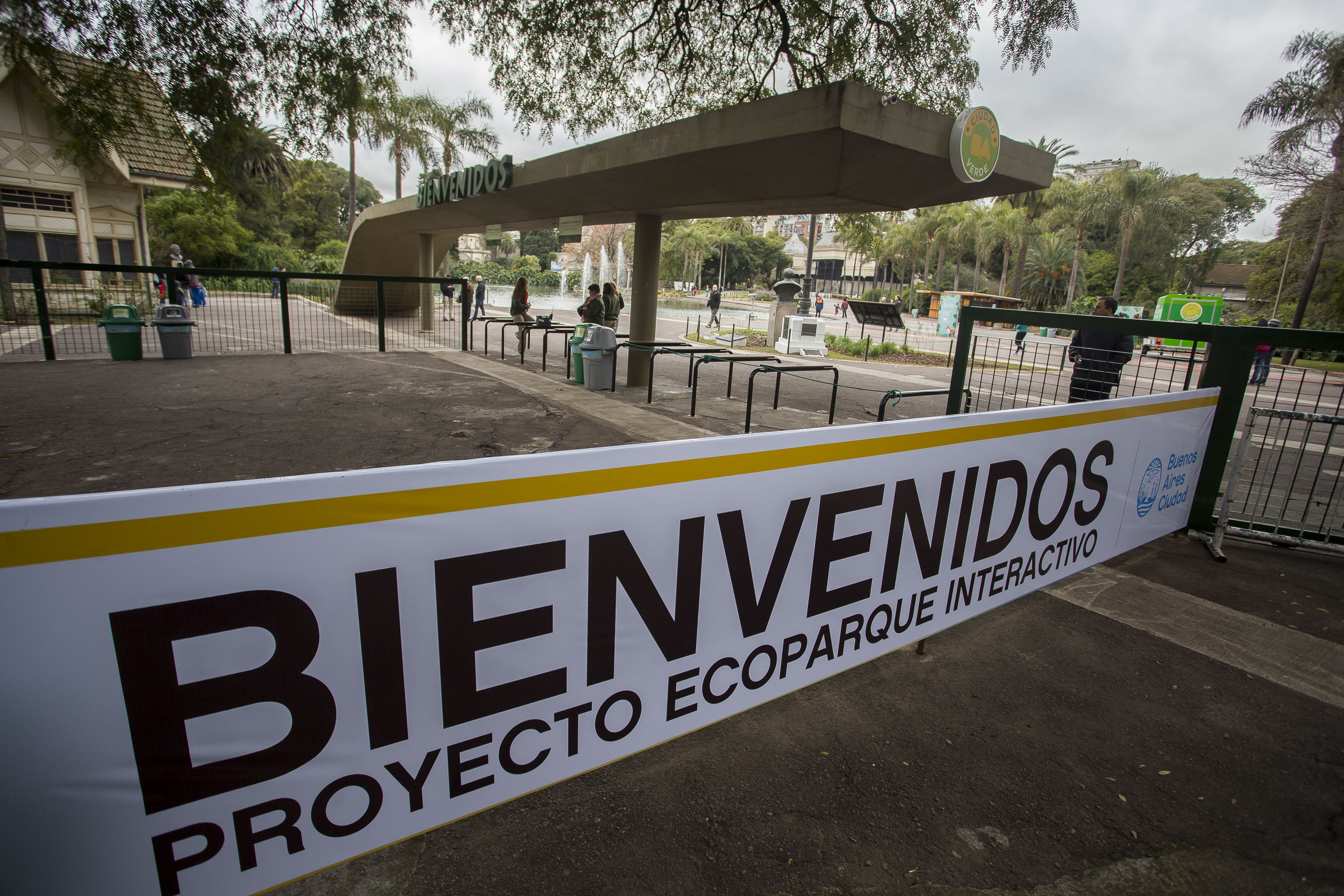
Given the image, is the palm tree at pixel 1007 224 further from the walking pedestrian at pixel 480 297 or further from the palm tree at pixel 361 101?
the palm tree at pixel 361 101

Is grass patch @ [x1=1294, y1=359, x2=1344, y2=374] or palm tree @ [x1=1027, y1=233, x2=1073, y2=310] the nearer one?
grass patch @ [x1=1294, y1=359, x2=1344, y2=374]

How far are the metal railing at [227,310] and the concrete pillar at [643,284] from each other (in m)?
4.96

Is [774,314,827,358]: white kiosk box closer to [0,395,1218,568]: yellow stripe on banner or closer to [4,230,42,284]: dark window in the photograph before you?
[0,395,1218,568]: yellow stripe on banner

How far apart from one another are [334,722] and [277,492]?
631 mm

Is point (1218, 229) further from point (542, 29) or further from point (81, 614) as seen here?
point (81, 614)

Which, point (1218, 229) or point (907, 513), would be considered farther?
point (1218, 229)

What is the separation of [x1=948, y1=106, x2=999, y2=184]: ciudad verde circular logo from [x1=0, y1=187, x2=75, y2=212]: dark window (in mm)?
34192

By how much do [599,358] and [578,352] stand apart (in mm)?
463

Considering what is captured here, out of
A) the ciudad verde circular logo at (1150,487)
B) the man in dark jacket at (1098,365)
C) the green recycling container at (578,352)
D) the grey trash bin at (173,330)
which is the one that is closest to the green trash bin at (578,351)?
the green recycling container at (578,352)

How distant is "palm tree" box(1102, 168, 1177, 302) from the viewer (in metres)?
44.3

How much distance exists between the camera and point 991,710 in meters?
3.15

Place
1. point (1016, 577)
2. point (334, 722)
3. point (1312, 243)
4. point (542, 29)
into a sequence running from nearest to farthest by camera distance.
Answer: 1. point (334, 722)
2. point (1016, 577)
3. point (542, 29)
4. point (1312, 243)

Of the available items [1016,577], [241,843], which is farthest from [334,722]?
[1016,577]

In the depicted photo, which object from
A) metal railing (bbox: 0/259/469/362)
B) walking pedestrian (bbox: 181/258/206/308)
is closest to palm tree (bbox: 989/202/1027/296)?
metal railing (bbox: 0/259/469/362)
